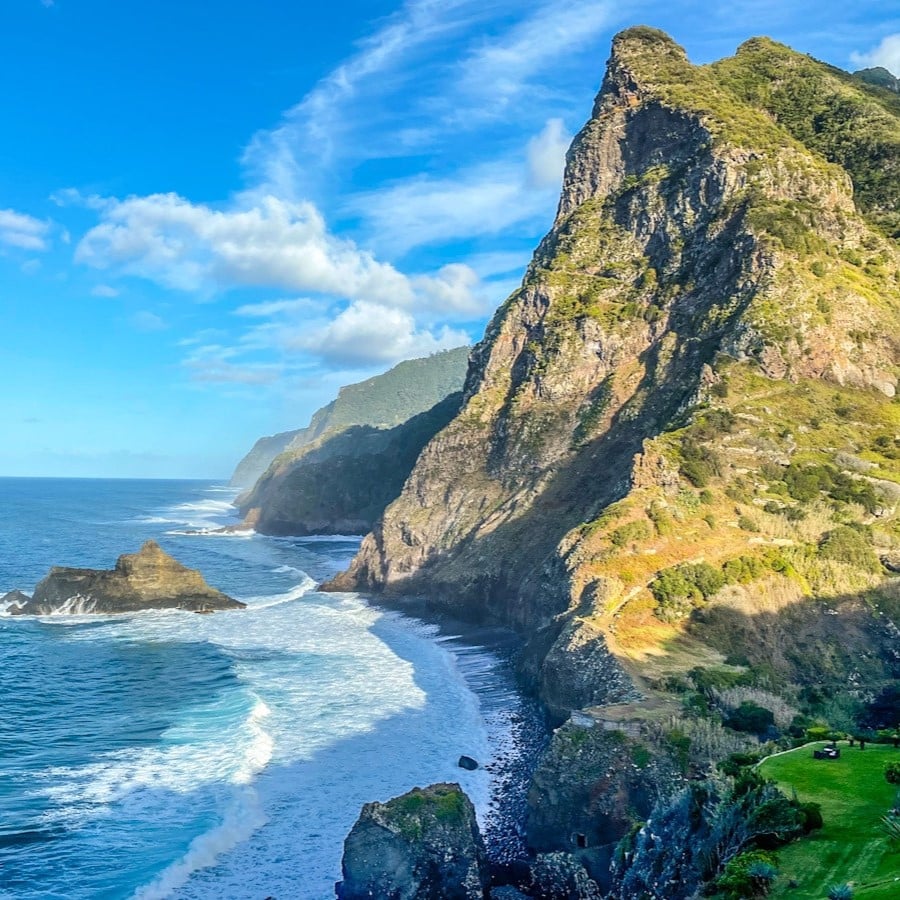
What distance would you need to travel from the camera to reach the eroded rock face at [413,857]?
2562cm

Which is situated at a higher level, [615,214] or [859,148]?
[859,148]

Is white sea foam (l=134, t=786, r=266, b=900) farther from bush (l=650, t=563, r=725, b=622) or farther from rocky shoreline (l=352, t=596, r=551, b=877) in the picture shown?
bush (l=650, t=563, r=725, b=622)

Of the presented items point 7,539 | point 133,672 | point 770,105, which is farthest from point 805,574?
point 7,539

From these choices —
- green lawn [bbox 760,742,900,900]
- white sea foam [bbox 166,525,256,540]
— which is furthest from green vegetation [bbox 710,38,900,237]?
white sea foam [bbox 166,525,256,540]

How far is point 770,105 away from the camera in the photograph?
99.9m

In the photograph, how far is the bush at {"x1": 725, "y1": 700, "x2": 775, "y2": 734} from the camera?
32.4m

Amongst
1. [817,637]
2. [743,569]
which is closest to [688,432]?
[743,569]

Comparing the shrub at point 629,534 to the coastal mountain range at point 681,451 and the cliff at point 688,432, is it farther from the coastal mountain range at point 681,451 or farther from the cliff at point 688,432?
the coastal mountain range at point 681,451

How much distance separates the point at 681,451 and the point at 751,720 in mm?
25434

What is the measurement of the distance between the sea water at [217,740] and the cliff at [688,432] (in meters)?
8.09

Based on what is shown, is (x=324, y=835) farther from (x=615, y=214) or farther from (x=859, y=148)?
(x=859, y=148)

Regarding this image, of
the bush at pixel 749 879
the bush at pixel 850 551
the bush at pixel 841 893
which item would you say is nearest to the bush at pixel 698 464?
the bush at pixel 850 551

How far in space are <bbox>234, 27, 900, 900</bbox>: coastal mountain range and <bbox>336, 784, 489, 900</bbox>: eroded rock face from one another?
13.5 feet

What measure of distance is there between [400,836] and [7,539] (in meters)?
124
